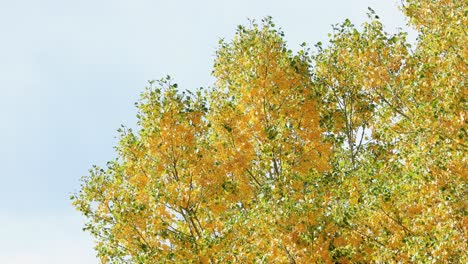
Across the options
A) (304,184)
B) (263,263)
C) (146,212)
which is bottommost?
(263,263)

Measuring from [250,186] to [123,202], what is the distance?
4904mm

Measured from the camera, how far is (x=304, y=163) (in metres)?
23.2

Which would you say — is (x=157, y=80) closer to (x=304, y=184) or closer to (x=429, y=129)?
(x=304, y=184)

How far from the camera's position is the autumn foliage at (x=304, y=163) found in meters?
17.5

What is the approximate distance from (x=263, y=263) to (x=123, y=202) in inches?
290

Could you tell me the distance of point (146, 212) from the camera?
875 inches

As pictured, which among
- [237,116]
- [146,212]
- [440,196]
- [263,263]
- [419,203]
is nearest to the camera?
[440,196]

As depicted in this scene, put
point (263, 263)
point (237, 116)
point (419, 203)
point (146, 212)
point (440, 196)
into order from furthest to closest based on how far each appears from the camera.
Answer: point (237, 116), point (146, 212), point (263, 263), point (419, 203), point (440, 196)

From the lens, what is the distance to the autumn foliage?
17469 millimetres

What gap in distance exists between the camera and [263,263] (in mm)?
18172

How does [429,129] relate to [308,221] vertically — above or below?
above

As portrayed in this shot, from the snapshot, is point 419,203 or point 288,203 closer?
point 419,203

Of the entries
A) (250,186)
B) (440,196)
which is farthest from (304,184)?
(440,196)

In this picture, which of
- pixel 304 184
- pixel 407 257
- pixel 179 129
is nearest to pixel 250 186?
pixel 304 184
